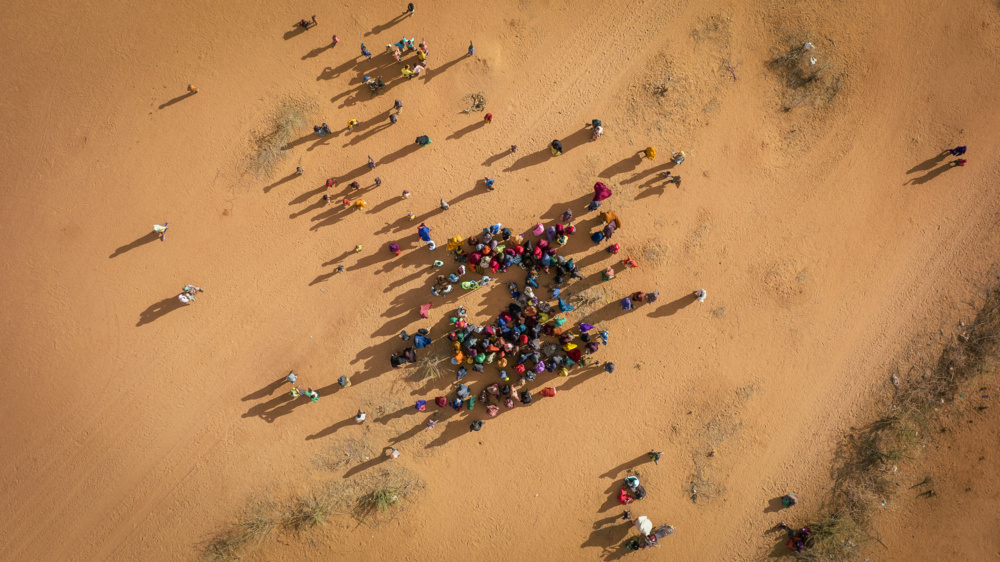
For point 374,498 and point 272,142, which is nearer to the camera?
point 374,498

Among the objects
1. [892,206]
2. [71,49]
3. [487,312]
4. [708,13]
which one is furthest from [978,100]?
[71,49]

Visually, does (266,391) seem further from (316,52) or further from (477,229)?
(316,52)

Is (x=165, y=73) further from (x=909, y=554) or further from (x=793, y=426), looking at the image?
(x=909, y=554)

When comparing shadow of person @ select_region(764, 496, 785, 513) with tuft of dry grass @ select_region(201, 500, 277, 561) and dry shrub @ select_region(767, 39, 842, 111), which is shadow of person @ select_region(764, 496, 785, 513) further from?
tuft of dry grass @ select_region(201, 500, 277, 561)

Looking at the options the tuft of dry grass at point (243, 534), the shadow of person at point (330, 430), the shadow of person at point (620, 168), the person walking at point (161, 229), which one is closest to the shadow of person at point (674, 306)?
the shadow of person at point (620, 168)

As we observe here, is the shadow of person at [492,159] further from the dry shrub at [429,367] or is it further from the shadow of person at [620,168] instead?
the dry shrub at [429,367]

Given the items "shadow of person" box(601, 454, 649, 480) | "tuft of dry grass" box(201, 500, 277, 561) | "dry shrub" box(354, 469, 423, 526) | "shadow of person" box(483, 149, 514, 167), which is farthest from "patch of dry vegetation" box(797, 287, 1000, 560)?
"tuft of dry grass" box(201, 500, 277, 561)

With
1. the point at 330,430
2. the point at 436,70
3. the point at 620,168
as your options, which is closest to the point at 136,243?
the point at 330,430
